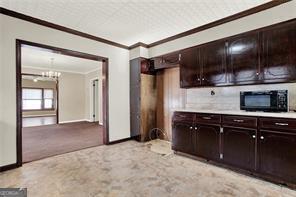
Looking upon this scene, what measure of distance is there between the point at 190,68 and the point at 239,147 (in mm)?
1805

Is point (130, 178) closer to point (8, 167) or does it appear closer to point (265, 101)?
point (8, 167)

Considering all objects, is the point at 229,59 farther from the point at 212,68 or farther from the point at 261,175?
the point at 261,175

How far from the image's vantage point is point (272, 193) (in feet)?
6.66

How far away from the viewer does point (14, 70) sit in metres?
2.81

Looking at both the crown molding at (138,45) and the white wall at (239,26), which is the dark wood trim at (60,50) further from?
the white wall at (239,26)

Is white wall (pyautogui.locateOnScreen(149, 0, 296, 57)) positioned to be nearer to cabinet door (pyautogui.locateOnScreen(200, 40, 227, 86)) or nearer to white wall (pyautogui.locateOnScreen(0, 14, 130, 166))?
cabinet door (pyautogui.locateOnScreen(200, 40, 227, 86))

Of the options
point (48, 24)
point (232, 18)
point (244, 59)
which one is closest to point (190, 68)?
point (244, 59)

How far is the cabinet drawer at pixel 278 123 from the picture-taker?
6.77ft

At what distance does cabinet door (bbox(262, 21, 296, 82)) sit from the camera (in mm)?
2320

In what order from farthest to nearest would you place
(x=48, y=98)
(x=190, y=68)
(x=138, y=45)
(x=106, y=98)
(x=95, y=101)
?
(x=48, y=98), (x=95, y=101), (x=138, y=45), (x=106, y=98), (x=190, y=68)

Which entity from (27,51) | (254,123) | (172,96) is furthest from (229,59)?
(27,51)

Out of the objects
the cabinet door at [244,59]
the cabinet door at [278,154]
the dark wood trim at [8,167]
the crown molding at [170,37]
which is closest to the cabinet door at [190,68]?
the crown molding at [170,37]

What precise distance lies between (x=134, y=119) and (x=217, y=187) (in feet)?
9.12

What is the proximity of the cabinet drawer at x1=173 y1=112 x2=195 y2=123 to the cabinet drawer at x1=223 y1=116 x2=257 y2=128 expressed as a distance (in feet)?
2.07
